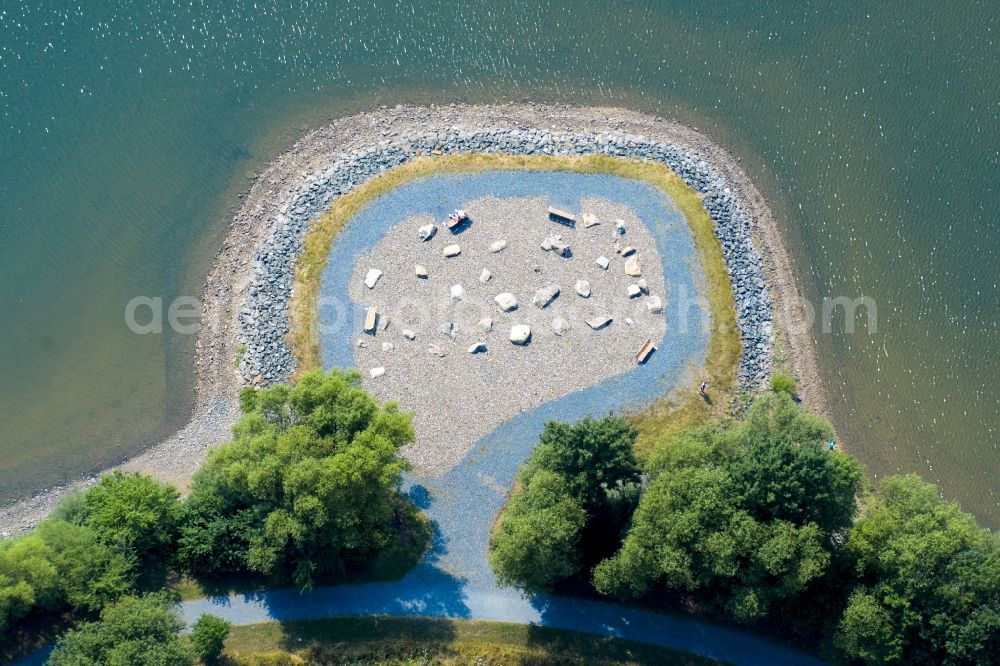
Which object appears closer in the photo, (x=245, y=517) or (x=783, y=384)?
(x=245, y=517)

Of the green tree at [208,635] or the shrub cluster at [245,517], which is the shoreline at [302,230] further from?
the green tree at [208,635]

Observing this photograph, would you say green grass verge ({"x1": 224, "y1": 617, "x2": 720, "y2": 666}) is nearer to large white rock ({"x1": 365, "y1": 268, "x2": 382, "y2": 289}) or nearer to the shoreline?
the shoreline

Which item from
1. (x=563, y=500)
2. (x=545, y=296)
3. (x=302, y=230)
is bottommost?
(x=563, y=500)

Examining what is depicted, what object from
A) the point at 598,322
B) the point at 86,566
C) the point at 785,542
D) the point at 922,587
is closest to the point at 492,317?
the point at 598,322

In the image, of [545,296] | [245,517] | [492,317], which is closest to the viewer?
[245,517]

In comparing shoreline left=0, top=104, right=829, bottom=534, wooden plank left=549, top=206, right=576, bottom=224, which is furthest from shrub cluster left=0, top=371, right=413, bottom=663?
wooden plank left=549, top=206, right=576, bottom=224

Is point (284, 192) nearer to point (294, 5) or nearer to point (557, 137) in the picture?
point (294, 5)

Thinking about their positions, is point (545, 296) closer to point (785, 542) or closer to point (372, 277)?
point (372, 277)

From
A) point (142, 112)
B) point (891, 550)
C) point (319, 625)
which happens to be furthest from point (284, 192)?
point (891, 550)

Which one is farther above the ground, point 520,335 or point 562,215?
point 562,215
